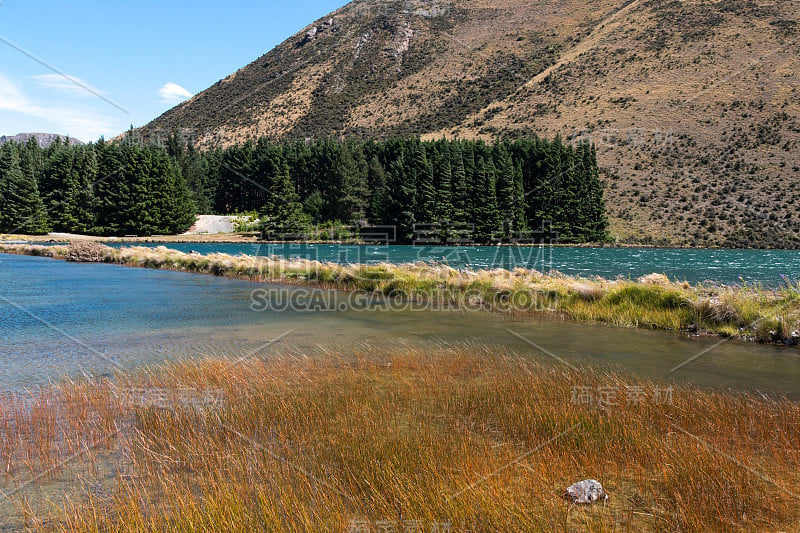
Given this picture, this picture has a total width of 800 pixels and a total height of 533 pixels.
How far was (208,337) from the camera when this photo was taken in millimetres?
12898

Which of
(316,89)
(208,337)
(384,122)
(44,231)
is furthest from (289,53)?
(208,337)

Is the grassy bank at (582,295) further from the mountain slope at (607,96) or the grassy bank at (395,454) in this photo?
the mountain slope at (607,96)

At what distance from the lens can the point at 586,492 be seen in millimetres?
4695

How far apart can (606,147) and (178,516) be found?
89.5 meters

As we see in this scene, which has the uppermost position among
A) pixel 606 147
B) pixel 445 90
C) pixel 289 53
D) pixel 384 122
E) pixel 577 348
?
pixel 289 53

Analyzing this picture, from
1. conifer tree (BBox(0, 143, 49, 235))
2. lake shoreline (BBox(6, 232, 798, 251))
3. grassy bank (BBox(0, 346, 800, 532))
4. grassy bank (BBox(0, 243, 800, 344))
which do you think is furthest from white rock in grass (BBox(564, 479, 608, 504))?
conifer tree (BBox(0, 143, 49, 235))

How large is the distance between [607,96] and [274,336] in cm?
9367

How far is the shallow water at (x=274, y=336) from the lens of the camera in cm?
971

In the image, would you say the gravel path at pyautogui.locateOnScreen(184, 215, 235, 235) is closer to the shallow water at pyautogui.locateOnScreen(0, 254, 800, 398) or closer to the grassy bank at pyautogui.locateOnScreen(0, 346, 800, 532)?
the shallow water at pyautogui.locateOnScreen(0, 254, 800, 398)

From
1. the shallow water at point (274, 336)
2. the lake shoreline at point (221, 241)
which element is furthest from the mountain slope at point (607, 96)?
the shallow water at point (274, 336)

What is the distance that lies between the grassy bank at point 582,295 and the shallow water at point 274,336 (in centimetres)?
101

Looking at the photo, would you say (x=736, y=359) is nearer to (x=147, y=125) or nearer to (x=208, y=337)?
(x=208, y=337)

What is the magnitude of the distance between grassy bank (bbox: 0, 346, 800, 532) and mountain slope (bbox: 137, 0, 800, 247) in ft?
218

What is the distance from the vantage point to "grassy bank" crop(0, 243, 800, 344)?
525 inches
